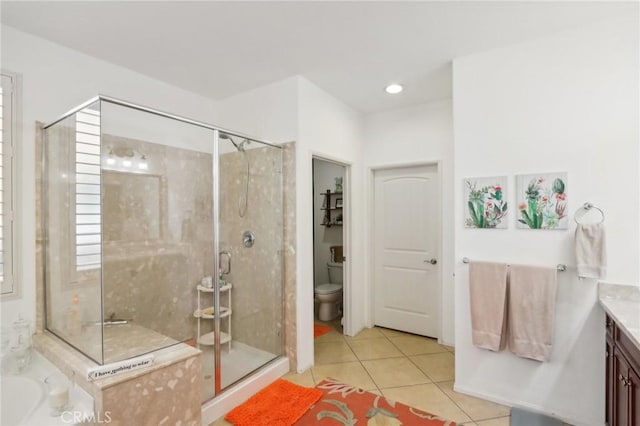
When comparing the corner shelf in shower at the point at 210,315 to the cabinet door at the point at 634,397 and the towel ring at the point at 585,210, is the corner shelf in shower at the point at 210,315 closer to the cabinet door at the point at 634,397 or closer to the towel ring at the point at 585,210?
the cabinet door at the point at 634,397

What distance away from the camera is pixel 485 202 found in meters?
2.31

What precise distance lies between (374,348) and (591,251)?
6.85 ft

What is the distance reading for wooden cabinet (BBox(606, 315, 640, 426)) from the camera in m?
1.44

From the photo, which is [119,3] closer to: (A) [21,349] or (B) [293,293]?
(A) [21,349]

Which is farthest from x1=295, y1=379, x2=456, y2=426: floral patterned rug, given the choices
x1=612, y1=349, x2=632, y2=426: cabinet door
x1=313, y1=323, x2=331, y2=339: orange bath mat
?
x1=313, y1=323, x2=331, y2=339: orange bath mat

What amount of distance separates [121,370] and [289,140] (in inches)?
80.0

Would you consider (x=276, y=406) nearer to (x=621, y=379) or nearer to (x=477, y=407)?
(x=477, y=407)

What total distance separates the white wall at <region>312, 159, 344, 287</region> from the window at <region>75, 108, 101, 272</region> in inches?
120

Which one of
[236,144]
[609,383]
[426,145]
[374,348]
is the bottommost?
[374,348]

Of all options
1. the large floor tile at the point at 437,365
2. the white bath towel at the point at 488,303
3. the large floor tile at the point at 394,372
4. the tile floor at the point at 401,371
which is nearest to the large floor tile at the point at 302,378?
the tile floor at the point at 401,371

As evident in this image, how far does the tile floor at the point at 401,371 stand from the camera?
7.22 feet

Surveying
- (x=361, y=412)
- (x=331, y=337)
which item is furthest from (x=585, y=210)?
(x=331, y=337)

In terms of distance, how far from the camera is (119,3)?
180 centimetres

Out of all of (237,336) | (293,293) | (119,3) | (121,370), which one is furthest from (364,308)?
(119,3)
